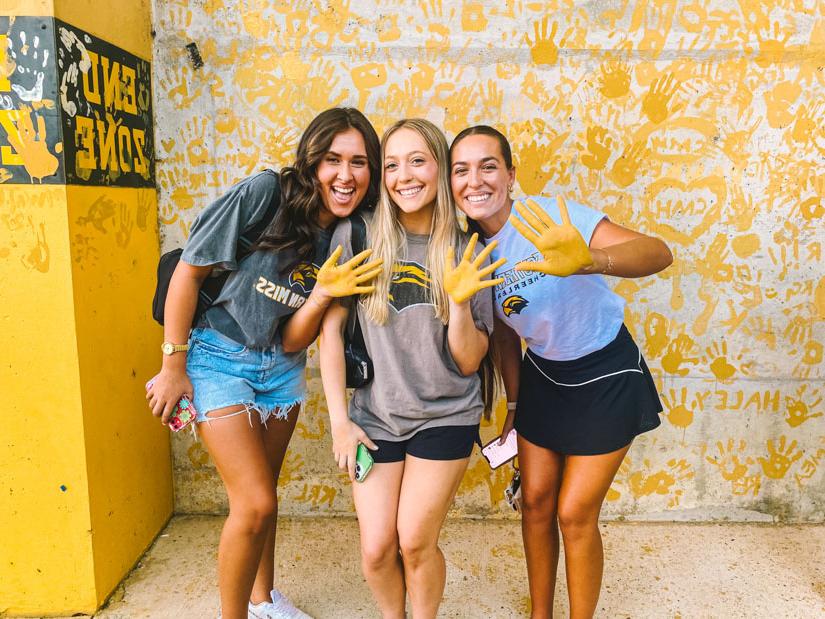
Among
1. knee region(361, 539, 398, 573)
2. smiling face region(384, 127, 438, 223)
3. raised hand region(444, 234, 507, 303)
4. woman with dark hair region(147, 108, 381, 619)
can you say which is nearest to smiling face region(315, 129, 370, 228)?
woman with dark hair region(147, 108, 381, 619)

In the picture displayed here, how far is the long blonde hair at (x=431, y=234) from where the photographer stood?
81.2 inches

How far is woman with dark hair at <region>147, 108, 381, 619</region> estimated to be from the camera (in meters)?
2.14

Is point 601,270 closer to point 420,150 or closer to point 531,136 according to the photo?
point 420,150

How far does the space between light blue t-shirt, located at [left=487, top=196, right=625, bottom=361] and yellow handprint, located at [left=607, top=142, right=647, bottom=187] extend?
113cm

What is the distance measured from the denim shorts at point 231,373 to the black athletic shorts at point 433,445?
486 millimetres

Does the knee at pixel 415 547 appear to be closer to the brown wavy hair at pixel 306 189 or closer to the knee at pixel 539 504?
the knee at pixel 539 504

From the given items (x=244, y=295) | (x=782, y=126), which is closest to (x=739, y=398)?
(x=782, y=126)

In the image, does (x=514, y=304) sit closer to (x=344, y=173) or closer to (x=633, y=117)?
(x=344, y=173)

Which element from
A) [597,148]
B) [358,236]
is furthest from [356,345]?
[597,148]

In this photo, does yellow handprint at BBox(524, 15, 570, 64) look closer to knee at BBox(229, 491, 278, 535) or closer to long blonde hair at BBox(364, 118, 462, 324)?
long blonde hair at BBox(364, 118, 462, 324)

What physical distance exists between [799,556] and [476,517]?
1658mm

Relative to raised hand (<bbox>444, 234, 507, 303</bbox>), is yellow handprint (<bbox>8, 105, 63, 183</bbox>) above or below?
above

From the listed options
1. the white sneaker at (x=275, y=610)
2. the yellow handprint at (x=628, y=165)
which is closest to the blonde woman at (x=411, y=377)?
the white sneaker at (x=275, y=610)

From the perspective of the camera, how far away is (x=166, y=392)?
2.18 m
